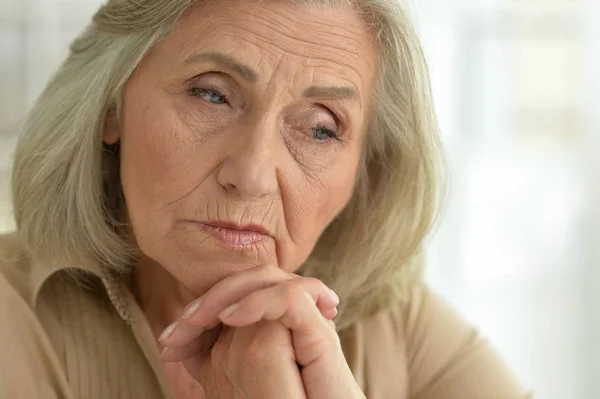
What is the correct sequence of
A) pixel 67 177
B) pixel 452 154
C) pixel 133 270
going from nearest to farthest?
pixel 67 177
pixel 133 270
pixel 452 154

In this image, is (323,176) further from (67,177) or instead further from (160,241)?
(67,177)

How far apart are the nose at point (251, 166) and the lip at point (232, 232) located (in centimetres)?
6

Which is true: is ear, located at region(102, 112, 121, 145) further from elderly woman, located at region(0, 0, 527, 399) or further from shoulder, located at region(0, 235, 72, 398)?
shoulder, located at region(0, 235, 72, 398)

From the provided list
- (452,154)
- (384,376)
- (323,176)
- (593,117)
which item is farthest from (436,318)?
(593,117)

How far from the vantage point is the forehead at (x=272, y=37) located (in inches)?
51.8

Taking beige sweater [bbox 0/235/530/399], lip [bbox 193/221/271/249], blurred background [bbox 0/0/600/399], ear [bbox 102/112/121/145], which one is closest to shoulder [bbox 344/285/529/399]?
beige sweater [bbox 0/235/530/399]

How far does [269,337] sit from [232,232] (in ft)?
0.65

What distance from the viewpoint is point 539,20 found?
118 inches

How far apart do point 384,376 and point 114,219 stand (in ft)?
2.19

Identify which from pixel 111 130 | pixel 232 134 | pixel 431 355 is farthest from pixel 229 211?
pixel 431 355

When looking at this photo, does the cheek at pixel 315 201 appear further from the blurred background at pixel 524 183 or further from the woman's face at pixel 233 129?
the blurred background at pixel 524 183

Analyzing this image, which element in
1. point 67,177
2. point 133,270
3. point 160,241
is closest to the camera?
point 160,241

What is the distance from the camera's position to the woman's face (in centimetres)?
130

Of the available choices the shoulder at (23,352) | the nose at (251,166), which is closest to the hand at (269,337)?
the nose at (251,166)
